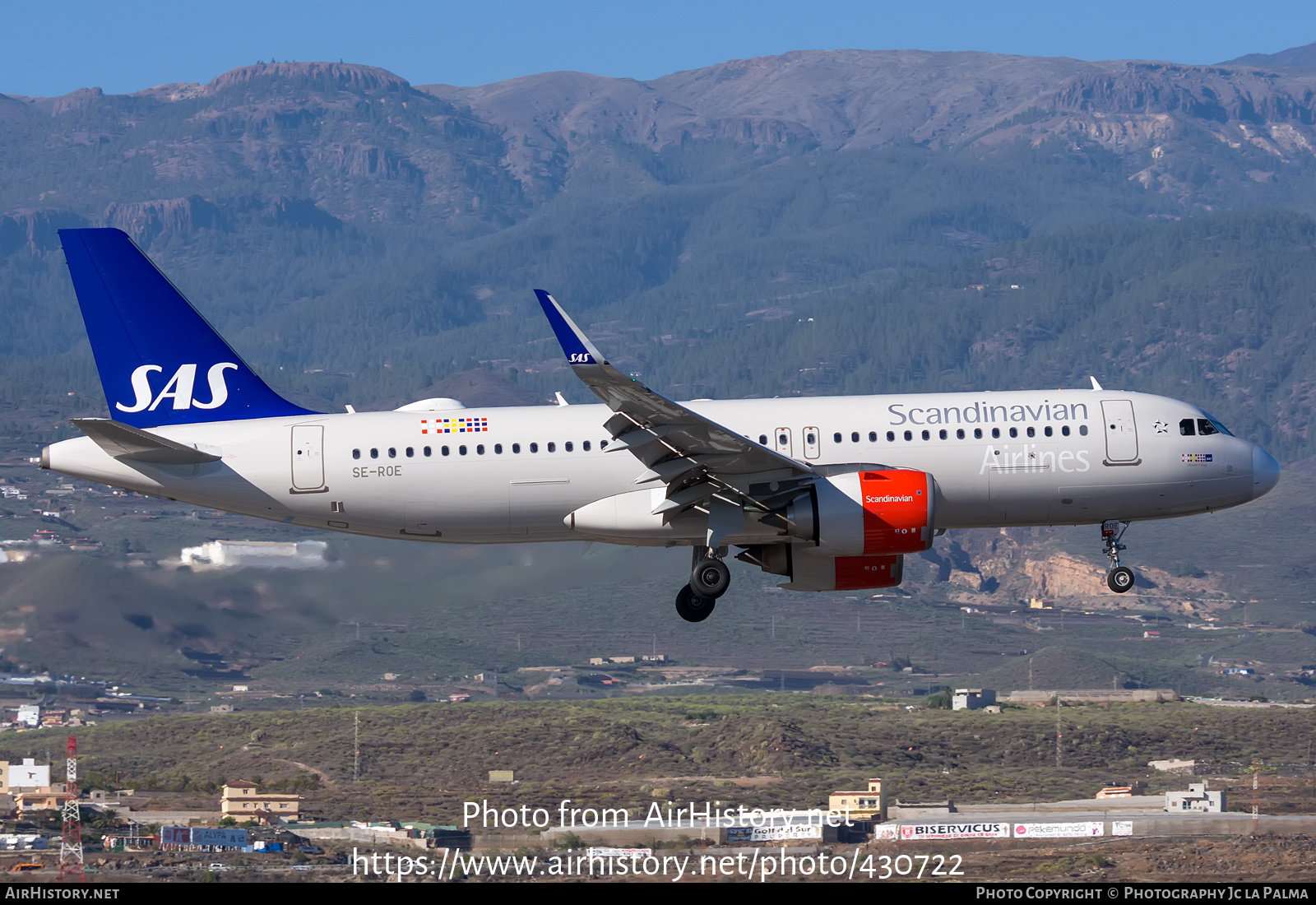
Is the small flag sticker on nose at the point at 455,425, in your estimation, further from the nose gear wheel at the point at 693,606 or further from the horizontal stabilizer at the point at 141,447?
the nose gear wheel at the point at 693,606

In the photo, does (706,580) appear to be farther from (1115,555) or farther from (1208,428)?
(1208,428)

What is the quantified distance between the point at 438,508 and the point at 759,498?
29.2 feet

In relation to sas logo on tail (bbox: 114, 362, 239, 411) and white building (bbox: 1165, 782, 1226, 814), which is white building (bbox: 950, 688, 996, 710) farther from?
sas logo on tail (bbox: 114, 362, 239, 411)

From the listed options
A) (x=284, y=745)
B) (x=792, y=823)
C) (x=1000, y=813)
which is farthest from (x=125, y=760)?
(x=1000, y=813)

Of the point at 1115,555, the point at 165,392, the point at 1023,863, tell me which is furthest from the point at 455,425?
the point at 1023,863

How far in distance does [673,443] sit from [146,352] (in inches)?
641

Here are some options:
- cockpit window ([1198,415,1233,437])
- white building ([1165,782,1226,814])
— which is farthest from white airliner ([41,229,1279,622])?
white building ([1165,782,1226,814])

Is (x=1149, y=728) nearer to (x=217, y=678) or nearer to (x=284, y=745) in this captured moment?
(x=284, y=745)

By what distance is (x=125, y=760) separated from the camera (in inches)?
5251

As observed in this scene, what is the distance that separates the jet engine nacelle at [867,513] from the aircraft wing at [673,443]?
0.88 metres

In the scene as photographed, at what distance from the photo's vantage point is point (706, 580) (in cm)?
4778

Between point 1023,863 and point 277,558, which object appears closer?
point 1023,863

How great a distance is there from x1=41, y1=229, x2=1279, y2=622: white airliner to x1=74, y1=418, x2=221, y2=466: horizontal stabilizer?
66 mm

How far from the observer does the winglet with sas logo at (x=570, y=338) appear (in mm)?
40438
